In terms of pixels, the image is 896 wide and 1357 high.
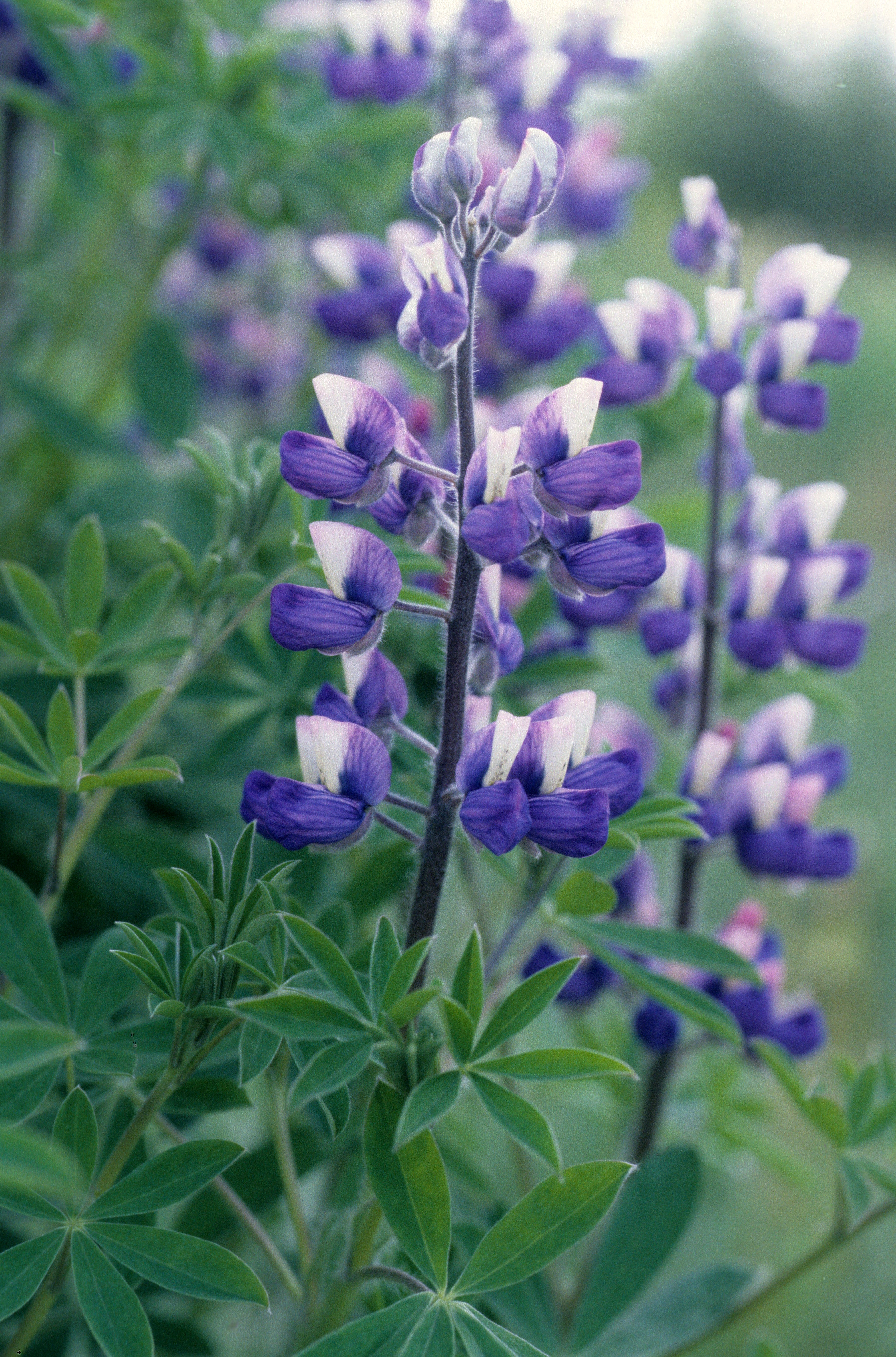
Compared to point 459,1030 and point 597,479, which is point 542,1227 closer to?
point 459,1030

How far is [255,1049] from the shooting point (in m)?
0.44

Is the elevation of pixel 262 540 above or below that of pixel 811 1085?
above

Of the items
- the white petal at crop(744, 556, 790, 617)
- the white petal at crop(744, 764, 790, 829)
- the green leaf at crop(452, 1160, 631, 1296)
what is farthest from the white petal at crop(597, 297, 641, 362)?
the green leaf at crop(452, 1160, 631, 1296)

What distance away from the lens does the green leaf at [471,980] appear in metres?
0.45

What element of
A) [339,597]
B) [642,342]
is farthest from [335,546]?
[642,342]

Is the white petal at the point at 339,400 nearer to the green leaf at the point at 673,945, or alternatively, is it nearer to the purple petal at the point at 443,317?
the purple petal at the point at 443,317

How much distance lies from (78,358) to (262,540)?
1.08 metres

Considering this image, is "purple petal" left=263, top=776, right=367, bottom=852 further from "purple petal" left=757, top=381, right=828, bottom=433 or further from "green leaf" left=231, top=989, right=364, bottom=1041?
"purple petal" left=757, top=381, right=828, bottom=433

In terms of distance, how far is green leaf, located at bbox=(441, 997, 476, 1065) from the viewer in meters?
0.43

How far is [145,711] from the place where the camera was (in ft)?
1.91

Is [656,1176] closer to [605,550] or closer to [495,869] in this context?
[495,869]

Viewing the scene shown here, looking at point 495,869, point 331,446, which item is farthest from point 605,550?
point 495,869

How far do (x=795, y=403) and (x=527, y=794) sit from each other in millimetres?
349

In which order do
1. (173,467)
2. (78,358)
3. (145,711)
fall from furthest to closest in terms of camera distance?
(78,358)
(173,467)
(145,711)
